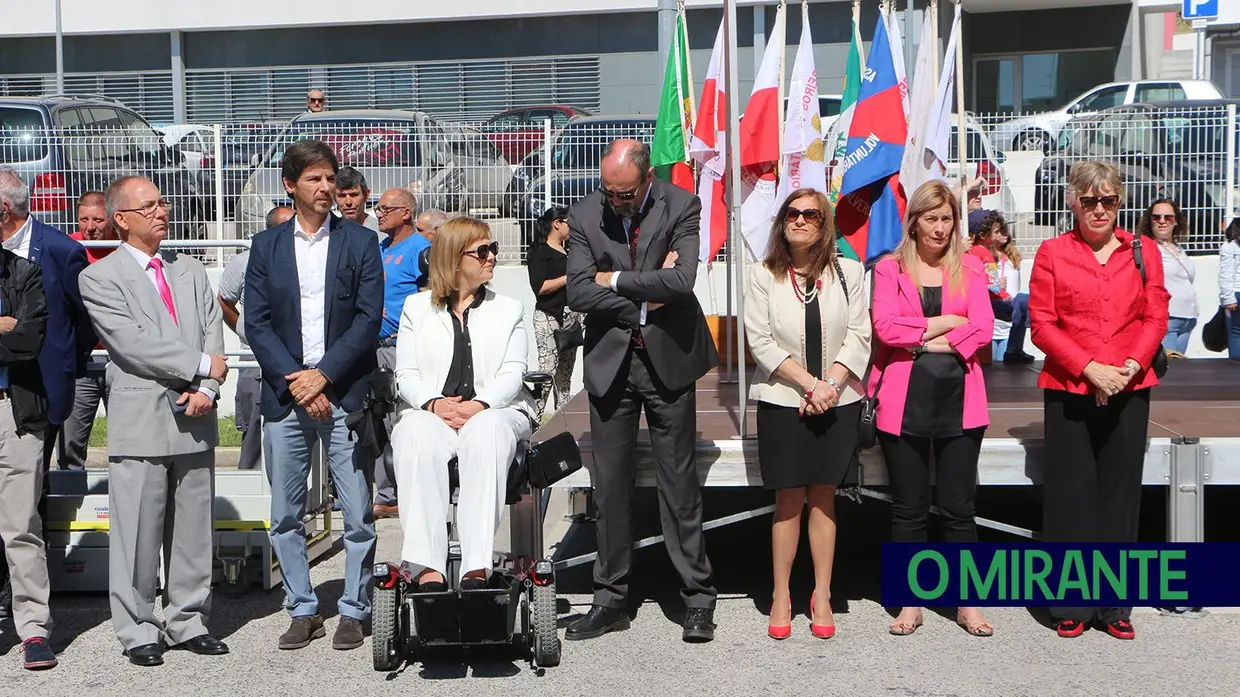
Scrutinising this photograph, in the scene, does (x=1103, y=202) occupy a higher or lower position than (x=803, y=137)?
lower

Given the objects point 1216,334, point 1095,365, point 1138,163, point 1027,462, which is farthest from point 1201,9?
point 1095,365

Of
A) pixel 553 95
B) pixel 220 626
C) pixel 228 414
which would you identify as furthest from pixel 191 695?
pixel 553 95

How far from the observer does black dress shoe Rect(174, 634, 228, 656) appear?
6.15 meters

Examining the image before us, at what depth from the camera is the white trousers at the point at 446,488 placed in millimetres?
5789

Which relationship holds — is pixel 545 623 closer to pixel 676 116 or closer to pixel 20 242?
pixel 20 242

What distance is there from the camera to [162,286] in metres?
6.21

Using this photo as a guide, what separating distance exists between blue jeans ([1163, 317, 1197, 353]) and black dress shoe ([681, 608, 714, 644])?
254 inches

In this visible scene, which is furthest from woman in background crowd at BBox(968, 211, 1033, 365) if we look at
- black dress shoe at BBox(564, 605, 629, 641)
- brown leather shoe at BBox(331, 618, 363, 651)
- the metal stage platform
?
brown leather shoe at BBox(331, 618, 363, 651)

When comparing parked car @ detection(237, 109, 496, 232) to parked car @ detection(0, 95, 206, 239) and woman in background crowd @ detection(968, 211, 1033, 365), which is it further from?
woman in background crowd @ detection(968, 211, 1033, 365)

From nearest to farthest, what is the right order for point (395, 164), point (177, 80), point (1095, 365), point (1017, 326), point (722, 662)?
point (722, 662) < point (1095, 365) < point (1017, 326) < point (395, 164) < point (177, 80)

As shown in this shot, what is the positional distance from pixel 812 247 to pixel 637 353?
879 millimetres

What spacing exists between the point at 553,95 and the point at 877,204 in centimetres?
1875

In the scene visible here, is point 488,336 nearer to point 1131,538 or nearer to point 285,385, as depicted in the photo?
point 285,385

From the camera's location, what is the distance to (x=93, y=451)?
37.4 feet
